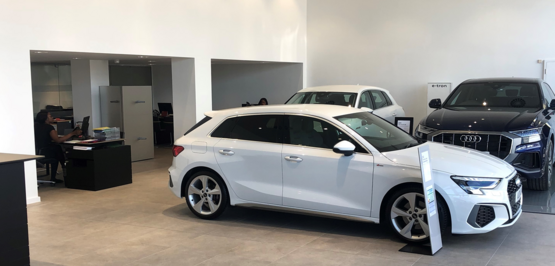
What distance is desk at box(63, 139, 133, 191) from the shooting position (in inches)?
337

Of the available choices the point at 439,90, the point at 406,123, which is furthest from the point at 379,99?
the point at 439,90

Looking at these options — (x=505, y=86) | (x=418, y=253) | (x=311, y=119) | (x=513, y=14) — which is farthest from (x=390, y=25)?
(x=418, y=253)

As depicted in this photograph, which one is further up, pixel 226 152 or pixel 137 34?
pixel 137 34

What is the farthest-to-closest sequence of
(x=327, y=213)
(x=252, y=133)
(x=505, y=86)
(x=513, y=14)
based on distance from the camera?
(x=513, y=14) → (x=505, y=86) → (x=252, y=133) → (x=327, y=213)

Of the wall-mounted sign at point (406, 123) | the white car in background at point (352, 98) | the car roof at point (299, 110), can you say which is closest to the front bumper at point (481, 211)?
the car roof at point (299, 110)

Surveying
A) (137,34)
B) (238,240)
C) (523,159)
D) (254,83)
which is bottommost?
(238,240)

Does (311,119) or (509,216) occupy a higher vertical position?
(311,119)

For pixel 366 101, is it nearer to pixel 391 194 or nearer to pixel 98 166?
pixel 391 194

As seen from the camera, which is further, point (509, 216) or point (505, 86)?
point (505, 86)

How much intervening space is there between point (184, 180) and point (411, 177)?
9.58 ft

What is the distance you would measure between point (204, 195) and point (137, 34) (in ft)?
13.0

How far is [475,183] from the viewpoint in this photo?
5.04 meters

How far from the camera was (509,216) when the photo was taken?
16.6 feet

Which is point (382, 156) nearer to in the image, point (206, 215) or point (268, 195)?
point (268, 195)
